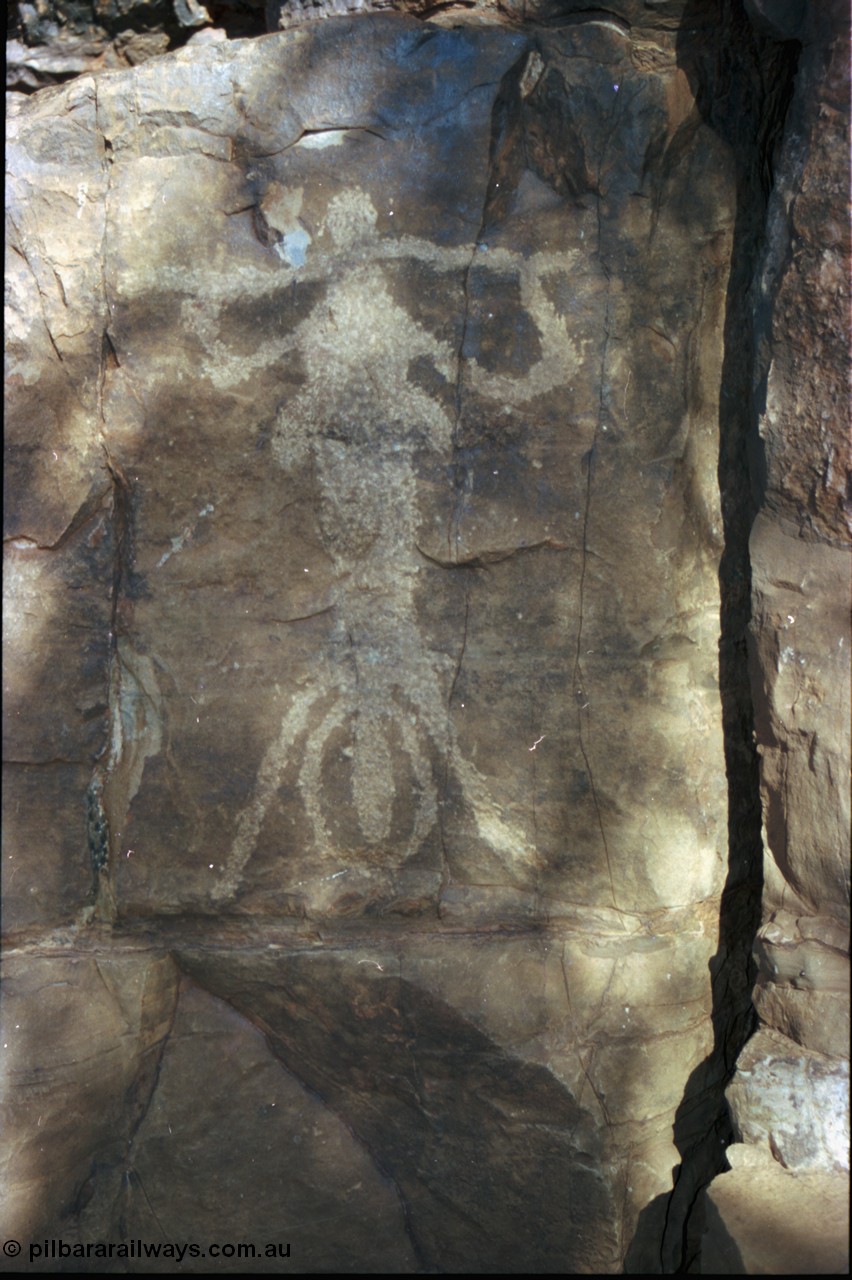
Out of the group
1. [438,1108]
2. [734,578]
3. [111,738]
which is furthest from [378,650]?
[438,1108]

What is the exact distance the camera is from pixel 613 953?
5.85 feet

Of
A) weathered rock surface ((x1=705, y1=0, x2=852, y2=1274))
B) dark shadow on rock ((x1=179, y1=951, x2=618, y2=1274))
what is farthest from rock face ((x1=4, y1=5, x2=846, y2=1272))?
weathered rock surface ((x1=705, y1=0, x2=852, y2=1274))

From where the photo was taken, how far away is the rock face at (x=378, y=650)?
1761mm

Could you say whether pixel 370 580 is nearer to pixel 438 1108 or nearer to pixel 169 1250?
pixel 438 1108

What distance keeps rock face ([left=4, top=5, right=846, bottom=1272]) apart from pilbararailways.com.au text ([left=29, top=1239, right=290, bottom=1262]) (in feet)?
0.05

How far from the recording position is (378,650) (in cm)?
182

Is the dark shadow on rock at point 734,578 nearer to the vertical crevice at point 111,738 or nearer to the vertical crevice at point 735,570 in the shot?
the vertical crevice at point 735,570

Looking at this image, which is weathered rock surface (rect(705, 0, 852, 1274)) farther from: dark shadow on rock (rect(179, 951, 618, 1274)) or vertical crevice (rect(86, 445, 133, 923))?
vertical crevice (rect(86, 445, 133, 923))

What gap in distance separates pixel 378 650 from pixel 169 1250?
104 cm

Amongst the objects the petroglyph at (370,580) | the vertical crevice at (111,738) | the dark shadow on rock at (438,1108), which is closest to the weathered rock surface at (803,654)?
the dark shadow on rock at (438,1108)

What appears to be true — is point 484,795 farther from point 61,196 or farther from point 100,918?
point 61,196

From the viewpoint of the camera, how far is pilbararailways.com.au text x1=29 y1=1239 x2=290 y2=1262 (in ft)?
6.10

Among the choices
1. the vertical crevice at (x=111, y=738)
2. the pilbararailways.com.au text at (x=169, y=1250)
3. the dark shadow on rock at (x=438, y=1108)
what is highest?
the vertical crevice at (x=111, y=738)

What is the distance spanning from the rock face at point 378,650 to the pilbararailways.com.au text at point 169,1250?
2cm
